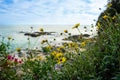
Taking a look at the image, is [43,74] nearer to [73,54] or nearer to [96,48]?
[73,54]

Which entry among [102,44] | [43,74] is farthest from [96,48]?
[43,74]

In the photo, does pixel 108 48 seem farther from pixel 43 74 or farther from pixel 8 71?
pixel 8 71

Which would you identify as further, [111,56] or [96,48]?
[96,48]

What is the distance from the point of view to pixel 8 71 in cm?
621

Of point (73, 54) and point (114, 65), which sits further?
point (73, 54)

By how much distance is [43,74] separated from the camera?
5.12 m

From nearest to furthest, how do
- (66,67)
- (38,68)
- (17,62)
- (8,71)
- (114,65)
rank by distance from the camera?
(114,65)
(66,67)
(38,68)
(8,71)
(17,62)

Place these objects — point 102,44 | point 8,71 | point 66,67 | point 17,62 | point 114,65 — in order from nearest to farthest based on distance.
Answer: point 114,65 → point 66,67 → point 102,44 → point 8,71 → point 17,62

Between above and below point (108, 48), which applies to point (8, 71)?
below

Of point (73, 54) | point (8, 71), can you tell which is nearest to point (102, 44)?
point (73, 54)

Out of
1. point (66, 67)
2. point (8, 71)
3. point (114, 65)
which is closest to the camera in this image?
point (114, 65)

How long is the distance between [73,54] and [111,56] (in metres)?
0.94

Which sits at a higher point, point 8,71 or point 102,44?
point 102,44

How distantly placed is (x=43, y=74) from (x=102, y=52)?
45.0 inches
